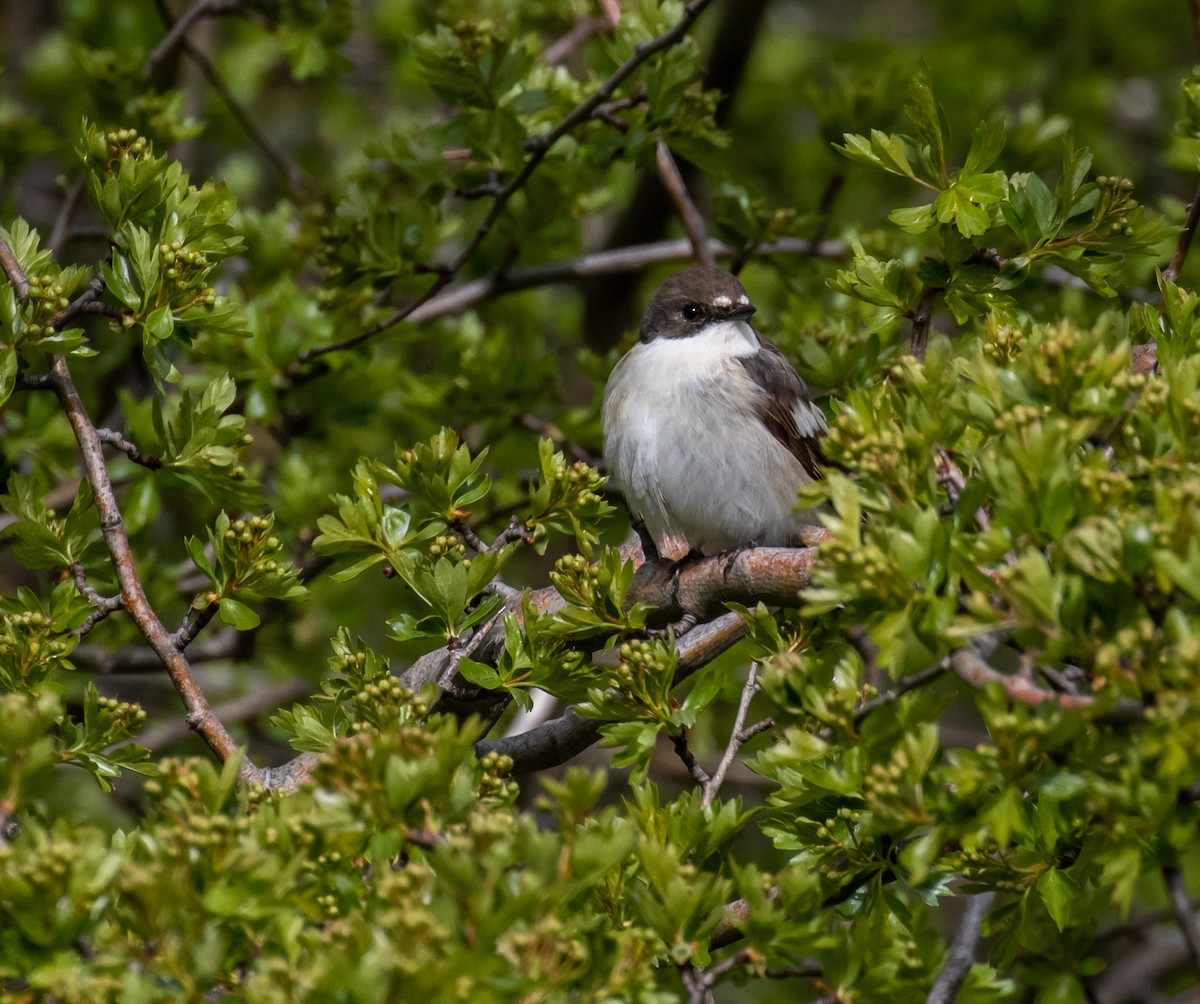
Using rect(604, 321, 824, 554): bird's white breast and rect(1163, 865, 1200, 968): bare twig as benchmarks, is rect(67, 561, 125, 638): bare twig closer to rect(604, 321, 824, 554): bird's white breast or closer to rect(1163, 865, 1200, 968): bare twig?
rect(604, 321, 824, 554): bird's white breast

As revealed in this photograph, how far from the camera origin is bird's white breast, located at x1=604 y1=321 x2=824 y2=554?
5.65 meters

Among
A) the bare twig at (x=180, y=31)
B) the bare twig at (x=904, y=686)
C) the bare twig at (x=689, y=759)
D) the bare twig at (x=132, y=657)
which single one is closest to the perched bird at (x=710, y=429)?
the bare twig at (x=689, y=759)

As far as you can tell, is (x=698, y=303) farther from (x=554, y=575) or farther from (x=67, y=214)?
(x=67, y=214)

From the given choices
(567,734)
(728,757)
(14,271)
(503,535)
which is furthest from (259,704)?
(728,757)

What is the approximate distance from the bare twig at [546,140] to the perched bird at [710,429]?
0.89 m

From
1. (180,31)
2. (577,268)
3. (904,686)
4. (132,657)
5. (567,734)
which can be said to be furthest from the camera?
(577,268)

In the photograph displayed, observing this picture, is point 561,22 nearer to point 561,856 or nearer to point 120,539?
point 120,539

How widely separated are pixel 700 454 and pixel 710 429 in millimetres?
134

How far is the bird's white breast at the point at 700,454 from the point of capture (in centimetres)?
565

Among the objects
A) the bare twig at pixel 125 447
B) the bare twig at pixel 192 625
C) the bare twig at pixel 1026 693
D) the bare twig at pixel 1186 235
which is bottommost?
the bare twig at pixel 192 625

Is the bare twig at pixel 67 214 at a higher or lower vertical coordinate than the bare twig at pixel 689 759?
higher

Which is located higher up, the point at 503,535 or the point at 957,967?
the point at 503,535

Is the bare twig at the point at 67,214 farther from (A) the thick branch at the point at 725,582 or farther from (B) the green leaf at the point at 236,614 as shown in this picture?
(A) the thick branch at the point at 725,582

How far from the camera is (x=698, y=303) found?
6.04m
